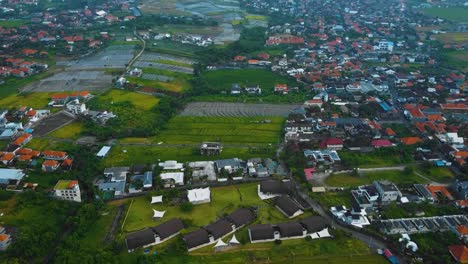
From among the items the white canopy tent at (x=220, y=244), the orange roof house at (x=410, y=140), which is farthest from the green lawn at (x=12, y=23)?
the orange roof house at (x=410, y=140)

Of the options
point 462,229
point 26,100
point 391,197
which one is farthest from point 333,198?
point 26,100

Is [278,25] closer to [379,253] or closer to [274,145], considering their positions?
[274,145]

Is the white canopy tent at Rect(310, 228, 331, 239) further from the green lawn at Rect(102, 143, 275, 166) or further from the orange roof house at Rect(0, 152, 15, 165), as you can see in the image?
the orange roof house at Rect(0, 152, 15, 165)

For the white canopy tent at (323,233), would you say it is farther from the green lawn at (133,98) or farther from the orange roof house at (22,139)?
the orange roof house at (22,139)

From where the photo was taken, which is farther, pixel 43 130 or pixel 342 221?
pixel 43 130

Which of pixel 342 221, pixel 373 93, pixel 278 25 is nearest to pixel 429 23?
pixel 278 25

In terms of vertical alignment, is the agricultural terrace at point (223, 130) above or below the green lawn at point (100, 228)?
below

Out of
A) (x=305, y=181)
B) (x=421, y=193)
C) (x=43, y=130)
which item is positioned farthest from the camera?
(x=43, y=130)
